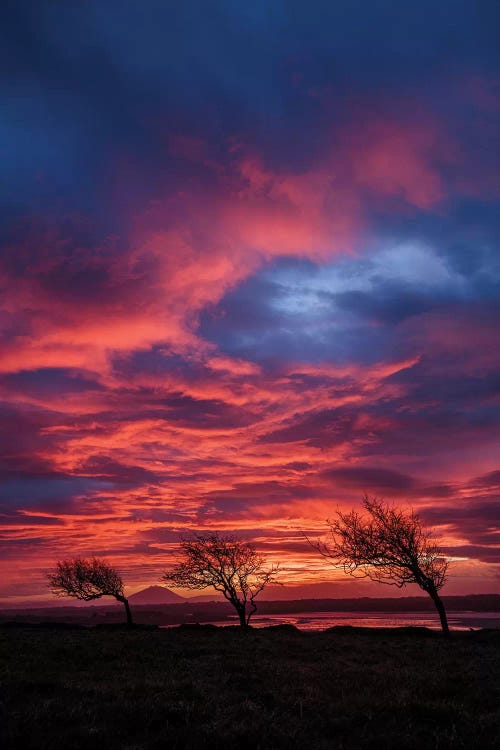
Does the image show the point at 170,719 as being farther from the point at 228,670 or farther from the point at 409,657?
the point at 409,657

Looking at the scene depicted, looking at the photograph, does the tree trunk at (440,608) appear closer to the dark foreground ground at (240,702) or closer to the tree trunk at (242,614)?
the dark foreground ground at (240,702)

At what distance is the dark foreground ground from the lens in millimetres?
9656

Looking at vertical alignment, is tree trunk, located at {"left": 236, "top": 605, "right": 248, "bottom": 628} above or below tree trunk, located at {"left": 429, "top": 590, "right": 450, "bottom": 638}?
below

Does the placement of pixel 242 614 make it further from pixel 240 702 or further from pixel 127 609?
pixel 240 702

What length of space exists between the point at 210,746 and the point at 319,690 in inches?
249

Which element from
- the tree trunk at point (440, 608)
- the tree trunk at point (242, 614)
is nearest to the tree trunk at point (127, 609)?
the tree trunk at point (242, 614)

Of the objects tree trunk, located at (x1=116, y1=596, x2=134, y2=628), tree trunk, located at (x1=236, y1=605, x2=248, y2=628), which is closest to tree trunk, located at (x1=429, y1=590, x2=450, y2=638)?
tree trunk, located at (x1=236, y1=605, x2=248, y2=628)

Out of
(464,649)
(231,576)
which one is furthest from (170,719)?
(231,576)

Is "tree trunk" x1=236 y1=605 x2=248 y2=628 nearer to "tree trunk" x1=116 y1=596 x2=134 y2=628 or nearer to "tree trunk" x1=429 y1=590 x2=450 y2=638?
"tree trunk" x1=116 y1=596 x2=134 y2=628

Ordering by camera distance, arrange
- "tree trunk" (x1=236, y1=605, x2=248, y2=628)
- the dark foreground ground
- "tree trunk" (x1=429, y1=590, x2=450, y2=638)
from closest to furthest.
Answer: the dark foreground ground → "tree trunk" (x1=429, y1=590, x2=450, y2=638) → "tree trunk" (x1=236, y1=605, x2=248, y2=628)

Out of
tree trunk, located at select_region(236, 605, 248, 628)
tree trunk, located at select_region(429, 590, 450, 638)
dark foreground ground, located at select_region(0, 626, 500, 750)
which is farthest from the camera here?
tree trunk, located at select_region(236, 605, 248, 628)

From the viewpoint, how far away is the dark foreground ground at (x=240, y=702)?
Answer: 9656 mm

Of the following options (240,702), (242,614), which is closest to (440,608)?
(242,614)

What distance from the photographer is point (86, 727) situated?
9.95 meters
